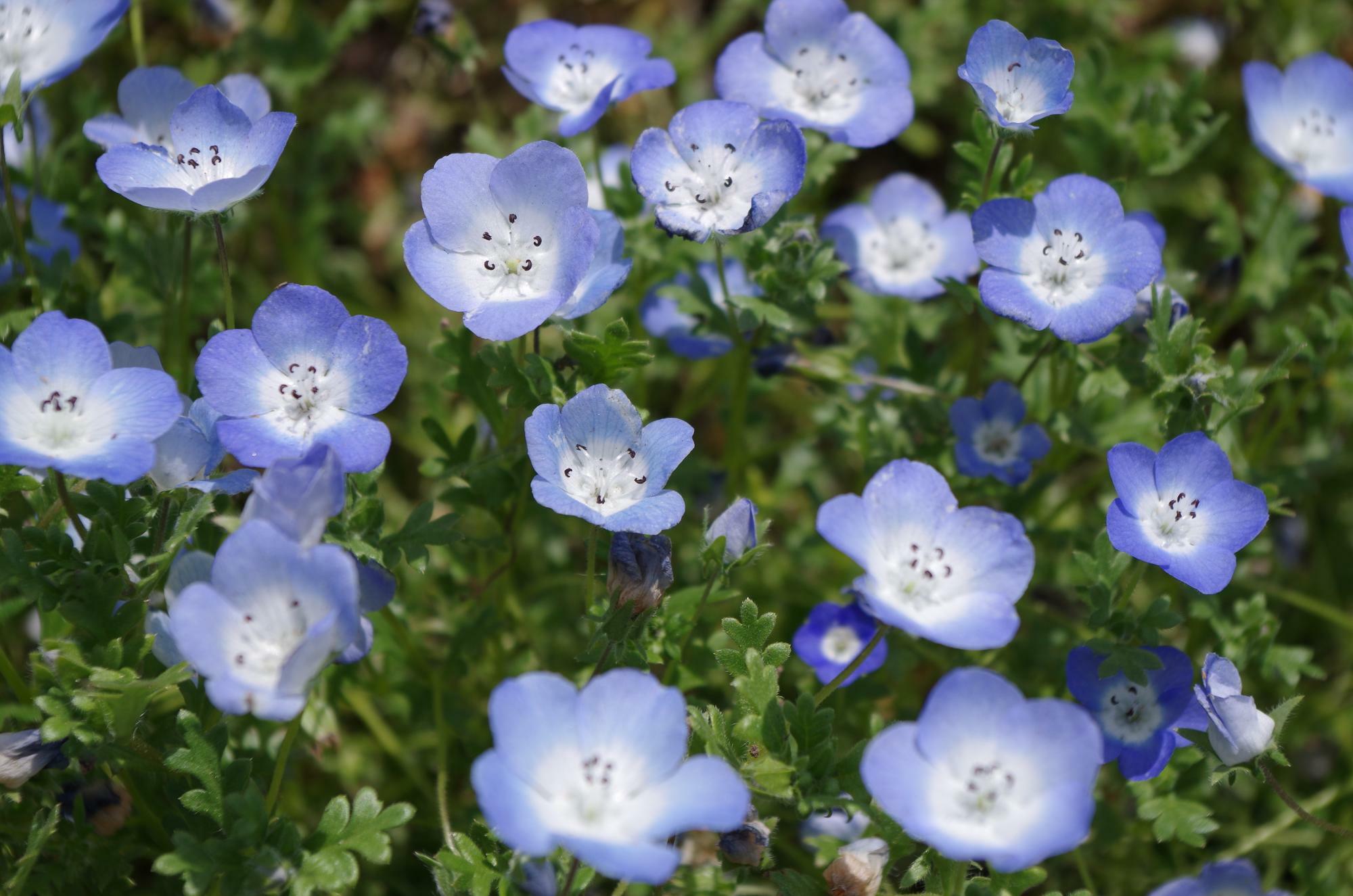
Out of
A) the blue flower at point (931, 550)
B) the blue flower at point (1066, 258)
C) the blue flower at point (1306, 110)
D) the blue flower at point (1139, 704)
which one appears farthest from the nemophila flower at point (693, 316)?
the blue flower at point (1306, 110)

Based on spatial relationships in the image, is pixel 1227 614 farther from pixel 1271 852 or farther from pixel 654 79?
pixel 654 79

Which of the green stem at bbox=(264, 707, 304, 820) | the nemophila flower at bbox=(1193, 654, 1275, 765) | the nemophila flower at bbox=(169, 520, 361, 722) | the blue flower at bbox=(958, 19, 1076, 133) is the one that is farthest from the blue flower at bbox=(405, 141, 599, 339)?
the nemophila flower at bbox=(1193, 654, 1275, 765)

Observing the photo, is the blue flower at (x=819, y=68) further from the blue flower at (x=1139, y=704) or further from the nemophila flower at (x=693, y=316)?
the blue flower at (x=1139, y=704)

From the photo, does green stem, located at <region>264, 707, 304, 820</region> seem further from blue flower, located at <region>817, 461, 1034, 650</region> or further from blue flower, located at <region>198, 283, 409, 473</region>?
blue flower, located at <region>817, 461, 1034, 650</region>

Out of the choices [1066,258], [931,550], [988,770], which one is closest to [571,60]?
[1066,258]

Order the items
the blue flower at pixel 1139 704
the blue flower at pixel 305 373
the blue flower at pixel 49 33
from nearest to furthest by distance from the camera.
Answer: the blue flower at pixel 305 373
the blue flower at pixel 1139 704
the blue flower at pixel 49 33

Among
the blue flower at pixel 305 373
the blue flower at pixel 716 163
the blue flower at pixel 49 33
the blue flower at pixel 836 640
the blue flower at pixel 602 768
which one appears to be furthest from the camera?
the blue flower at pixel 836 640

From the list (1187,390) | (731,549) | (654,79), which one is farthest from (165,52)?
(1187,390)
